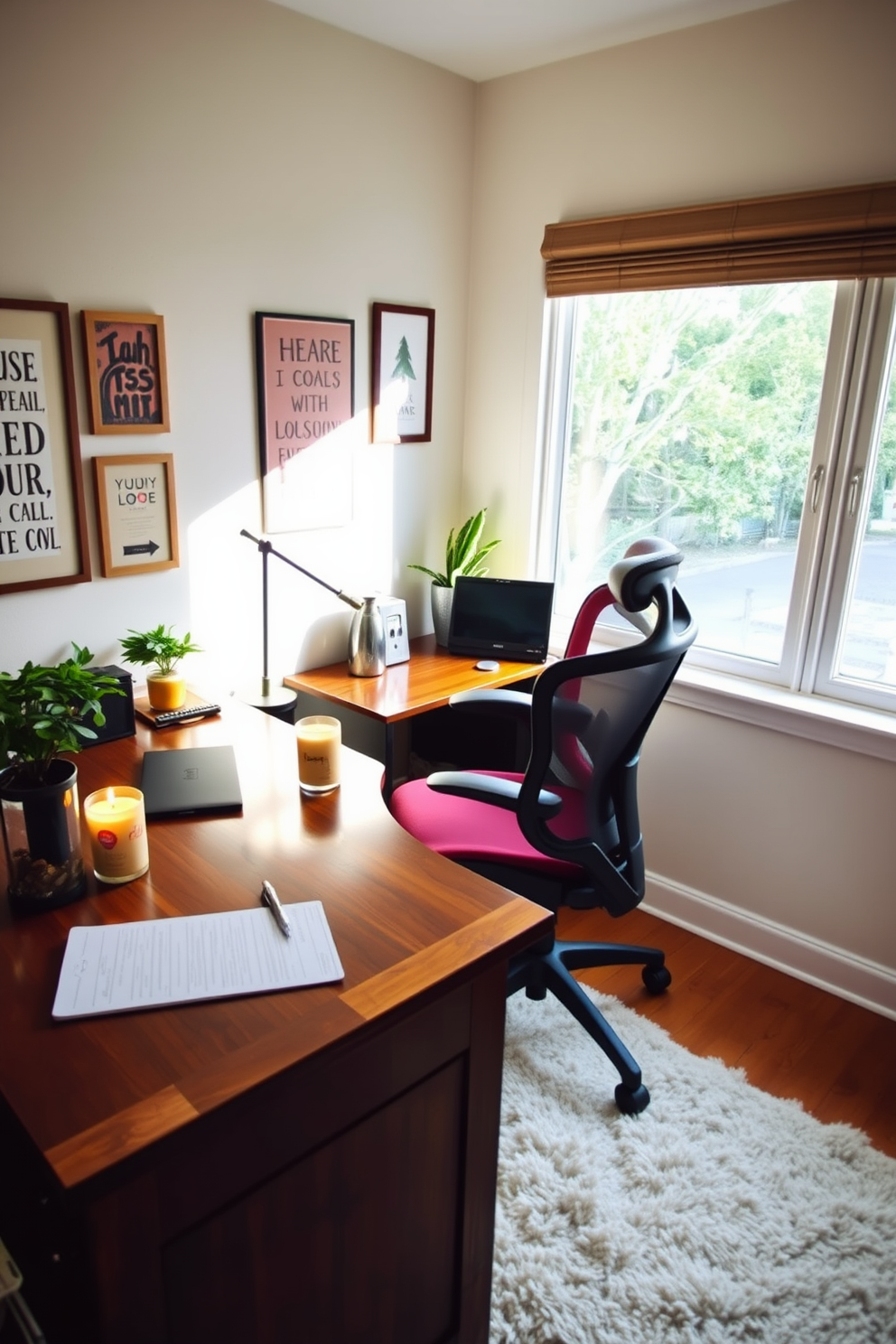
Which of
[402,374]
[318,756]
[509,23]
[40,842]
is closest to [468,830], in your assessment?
[318,756]

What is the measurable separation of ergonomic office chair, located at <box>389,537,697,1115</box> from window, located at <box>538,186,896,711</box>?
0.65m

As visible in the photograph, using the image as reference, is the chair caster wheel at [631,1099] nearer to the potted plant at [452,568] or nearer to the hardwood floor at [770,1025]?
the hardwood floor at [770,1025]

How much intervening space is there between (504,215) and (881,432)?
1400mm

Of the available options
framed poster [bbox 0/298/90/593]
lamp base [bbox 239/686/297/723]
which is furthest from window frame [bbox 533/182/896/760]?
framed poster [bbox 0/298/90/593]

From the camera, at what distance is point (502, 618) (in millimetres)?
2932

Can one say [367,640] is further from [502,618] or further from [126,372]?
[126,372]

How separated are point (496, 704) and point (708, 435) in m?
1.08

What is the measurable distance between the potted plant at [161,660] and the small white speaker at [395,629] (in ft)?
2.35

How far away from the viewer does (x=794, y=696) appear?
2.50 meters

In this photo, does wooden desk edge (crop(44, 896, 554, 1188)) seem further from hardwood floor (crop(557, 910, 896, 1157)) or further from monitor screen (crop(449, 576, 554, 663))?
monitor screen (crop(449, 576, 554, 663))

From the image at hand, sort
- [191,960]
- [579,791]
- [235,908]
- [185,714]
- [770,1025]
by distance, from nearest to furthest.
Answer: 1. [191,960]
2. [235,908]
3. [579,791]
4. [185,714]
5. [770,1025]

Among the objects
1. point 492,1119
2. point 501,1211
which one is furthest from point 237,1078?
point 501,1211

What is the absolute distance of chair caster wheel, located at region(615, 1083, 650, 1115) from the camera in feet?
6.69

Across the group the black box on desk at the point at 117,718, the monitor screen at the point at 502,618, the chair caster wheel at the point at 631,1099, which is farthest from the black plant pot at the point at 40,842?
the monitor screen at the point at 502,618
